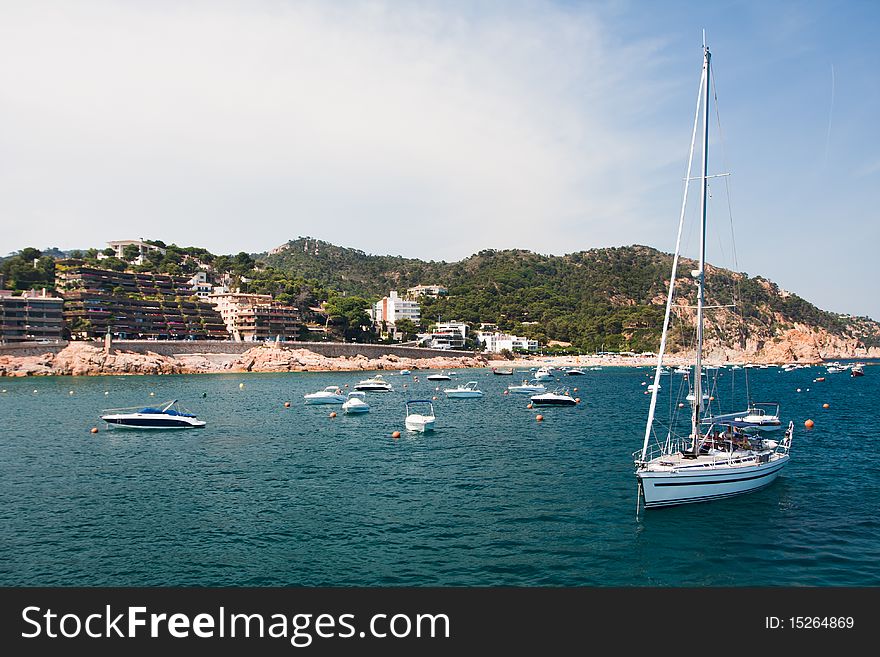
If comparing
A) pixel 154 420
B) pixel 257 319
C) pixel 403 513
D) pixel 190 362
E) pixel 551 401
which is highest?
pixel 257 319

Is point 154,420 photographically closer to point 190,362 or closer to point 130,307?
point 190,362

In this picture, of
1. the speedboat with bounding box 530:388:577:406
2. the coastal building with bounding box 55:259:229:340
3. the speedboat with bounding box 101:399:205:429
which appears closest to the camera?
the speedboat with bounding box 101:399:205:429

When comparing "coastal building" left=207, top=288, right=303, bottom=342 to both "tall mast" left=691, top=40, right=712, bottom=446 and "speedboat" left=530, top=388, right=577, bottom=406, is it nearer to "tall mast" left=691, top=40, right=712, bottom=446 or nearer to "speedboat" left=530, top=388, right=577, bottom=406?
"speedboat" left=530, top=388, right=577, bottom=406

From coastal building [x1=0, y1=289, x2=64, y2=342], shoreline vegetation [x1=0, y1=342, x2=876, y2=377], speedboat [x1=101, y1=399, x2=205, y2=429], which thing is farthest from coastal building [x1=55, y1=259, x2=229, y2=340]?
speedboat [x1=101, y1=399, x2=205, y2=429]

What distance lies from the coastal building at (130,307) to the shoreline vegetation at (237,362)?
18845 mm

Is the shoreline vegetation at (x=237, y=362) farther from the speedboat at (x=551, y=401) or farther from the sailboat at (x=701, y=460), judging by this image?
the sailboat at (x=701, y=460)

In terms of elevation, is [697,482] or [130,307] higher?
[130,307]

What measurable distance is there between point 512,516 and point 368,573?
335 inches

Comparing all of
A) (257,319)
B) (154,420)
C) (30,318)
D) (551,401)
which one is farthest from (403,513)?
(257,319)

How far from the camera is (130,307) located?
15375 centimetres

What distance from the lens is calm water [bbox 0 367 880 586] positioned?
2041 cm

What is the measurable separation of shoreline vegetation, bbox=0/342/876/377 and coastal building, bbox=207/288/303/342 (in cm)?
1605

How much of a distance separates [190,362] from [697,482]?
12795cm

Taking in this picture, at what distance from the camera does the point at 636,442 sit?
45344mm
